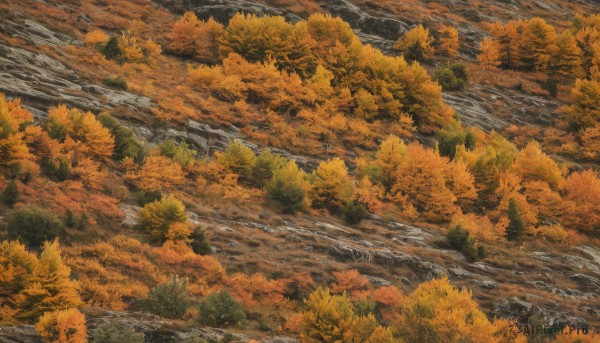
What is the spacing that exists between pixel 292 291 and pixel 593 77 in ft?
180

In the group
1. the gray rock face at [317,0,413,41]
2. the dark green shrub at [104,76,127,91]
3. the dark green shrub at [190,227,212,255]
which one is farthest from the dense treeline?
the dark green shrub at [190,227,212,255]

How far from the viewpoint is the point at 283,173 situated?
3928cm

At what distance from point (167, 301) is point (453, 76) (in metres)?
50.7

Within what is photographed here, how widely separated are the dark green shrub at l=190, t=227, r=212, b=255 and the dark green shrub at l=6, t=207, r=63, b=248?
6.45 m

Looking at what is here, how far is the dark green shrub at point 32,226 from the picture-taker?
79.8 ft

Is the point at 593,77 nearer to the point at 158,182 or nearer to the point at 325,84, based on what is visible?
the point at 325,84

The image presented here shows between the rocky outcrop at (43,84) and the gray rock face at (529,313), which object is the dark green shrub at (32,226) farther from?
the gray rock face at (529,313)

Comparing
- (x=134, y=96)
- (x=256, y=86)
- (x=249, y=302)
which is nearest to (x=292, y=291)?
(x=249, y=302)

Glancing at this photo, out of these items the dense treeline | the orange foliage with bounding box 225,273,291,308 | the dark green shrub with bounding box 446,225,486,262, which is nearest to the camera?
the orange foliage with bounding box 225,273,291,308

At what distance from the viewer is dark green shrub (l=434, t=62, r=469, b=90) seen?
66.9 m

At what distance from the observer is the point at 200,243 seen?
29969 mm

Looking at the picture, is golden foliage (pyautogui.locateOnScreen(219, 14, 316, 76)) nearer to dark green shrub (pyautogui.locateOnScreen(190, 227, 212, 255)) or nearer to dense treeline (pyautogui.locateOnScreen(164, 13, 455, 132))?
dense treeline (pyautogui.locateOnScreen(164, 13, 455, 132))

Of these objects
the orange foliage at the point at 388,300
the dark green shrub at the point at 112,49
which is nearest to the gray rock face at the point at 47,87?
the dark green shrub at the point at 112,49

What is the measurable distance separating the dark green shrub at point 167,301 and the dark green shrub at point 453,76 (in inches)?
1908
